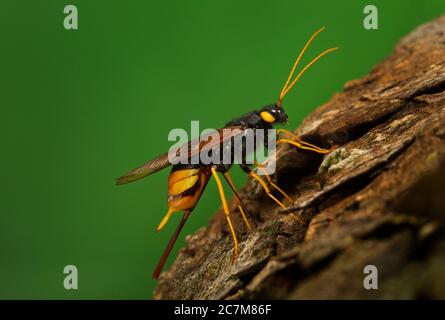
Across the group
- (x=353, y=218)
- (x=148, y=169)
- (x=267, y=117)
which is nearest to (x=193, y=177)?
(x=148, y=169)

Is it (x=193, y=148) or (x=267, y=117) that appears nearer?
(x=193, y=148)

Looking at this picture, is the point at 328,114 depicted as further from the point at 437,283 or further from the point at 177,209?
the point at 437,283

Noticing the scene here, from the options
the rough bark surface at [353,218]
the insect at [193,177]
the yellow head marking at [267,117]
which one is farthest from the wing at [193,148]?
the rough bark surface at [353,218]

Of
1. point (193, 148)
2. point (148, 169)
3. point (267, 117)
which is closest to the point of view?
point (193, 148)

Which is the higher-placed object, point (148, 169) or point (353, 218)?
→ point (148, 169)

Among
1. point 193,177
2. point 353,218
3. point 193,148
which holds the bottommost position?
point 353,218

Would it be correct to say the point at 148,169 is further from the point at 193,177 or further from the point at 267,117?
the point at 267,117

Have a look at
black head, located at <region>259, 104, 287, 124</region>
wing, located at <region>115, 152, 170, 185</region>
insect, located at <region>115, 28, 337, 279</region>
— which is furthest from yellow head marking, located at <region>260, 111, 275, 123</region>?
wing, located at <region>115, 152, 170, 185</region>
